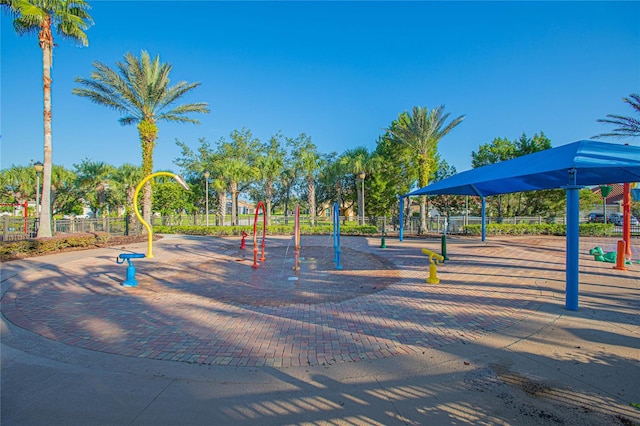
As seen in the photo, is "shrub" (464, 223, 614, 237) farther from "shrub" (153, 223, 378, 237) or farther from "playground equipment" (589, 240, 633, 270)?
"playground equipment" (589, 240, 633, 270)

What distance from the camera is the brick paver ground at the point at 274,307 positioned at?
4.27 metres

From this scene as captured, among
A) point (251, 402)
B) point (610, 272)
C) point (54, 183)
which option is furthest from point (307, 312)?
point (54, 183)

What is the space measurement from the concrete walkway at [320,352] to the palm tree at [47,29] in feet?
28.9

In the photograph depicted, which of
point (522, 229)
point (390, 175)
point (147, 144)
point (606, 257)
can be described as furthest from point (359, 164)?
point (606, 257)

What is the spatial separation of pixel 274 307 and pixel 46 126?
1660 cm

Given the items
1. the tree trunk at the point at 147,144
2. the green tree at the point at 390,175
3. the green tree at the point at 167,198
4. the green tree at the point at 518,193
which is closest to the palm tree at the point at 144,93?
the tree trunk at the point at 147,144

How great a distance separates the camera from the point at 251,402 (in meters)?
3.01

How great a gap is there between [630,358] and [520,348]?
115 cm

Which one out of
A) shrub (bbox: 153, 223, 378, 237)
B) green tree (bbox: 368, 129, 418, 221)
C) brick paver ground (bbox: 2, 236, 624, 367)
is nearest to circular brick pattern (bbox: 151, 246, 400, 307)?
brick paver ground (bbox: 2, 236, 624, 367)

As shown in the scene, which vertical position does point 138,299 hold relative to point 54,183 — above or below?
below

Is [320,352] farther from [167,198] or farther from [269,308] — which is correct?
[167,198]

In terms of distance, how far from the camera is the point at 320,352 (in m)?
4.07

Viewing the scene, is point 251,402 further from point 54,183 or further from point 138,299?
point 54,183

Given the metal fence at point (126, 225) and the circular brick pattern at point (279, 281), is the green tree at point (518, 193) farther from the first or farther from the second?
the circular brick pattern at point (279, 281)
